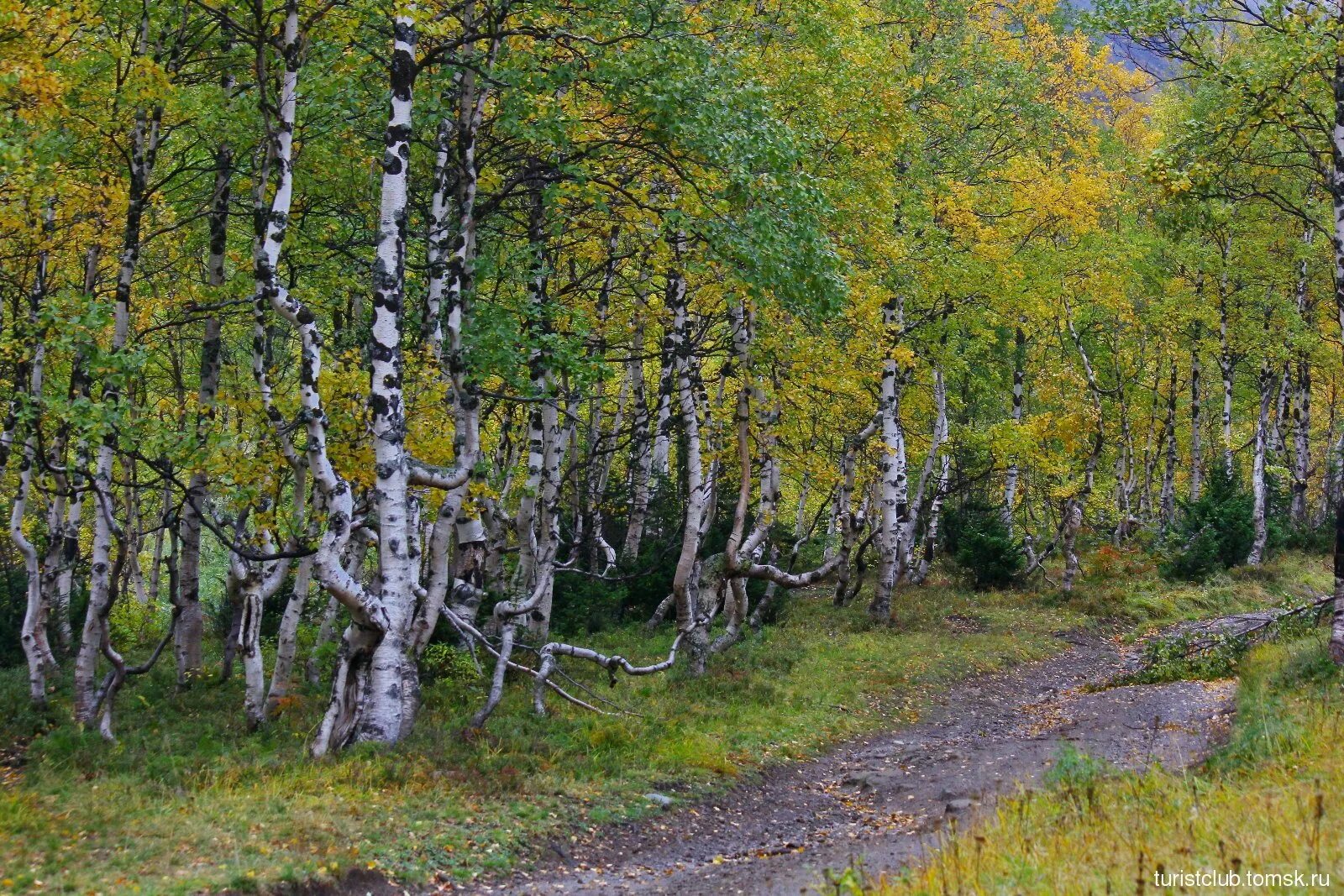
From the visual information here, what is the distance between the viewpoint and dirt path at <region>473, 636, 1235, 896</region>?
333 inches

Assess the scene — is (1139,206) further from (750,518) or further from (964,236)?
(750,518)

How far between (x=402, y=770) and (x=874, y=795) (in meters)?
5.09

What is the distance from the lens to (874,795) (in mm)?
10914

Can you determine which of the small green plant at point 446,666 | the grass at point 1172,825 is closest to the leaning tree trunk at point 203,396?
the small green plant at point 446,666

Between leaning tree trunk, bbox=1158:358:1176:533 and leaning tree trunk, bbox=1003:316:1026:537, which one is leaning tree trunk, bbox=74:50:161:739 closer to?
leaning tree trunk, bbox=1003:316:1026:537

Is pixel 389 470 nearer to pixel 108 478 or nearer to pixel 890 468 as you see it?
pixel 108 478

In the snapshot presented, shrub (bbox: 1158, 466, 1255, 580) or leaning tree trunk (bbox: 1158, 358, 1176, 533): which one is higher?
leaning tree trunk (bbox: 1158, 358, 1176, 533)

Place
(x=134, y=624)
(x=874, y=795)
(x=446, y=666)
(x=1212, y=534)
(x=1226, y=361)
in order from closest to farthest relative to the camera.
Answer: (x=874, y=795), (x=446, y=666), (x=134, y=624), (x=1212, y=534), (x=1226, y=361)

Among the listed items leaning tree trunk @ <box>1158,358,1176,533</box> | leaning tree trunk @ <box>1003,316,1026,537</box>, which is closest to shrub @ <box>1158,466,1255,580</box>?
leaning tree trunk @ <box>1158,358,1176,533</box>

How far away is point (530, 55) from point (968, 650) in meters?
13.4

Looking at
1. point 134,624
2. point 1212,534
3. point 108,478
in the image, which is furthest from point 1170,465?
point 108,478

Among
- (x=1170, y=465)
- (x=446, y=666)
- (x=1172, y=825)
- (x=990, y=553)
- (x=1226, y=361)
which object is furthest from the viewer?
(x=1170, y=465)

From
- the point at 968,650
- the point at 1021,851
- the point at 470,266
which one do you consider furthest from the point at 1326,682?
the point at 470,266

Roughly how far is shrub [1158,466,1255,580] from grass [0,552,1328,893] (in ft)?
38.9
